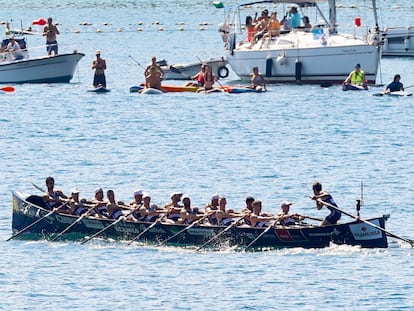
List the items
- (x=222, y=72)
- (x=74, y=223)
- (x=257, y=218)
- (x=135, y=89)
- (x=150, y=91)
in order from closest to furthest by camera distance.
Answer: (x=257, y=218) → (x=74, y=223) → (x=150, y=91) → (x=135, y=89) → (x=222, y=72)

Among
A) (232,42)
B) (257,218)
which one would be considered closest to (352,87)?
(232,42)

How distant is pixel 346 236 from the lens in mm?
33500

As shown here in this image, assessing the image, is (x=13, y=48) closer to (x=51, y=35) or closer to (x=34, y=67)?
(x=34, y=67)

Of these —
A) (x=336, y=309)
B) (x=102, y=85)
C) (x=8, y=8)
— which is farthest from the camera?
(x=8, y=8)

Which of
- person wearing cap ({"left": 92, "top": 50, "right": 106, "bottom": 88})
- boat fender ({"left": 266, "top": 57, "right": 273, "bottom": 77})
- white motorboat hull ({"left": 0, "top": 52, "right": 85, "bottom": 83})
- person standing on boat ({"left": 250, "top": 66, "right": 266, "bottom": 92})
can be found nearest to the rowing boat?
person wearing cap ({"left": 92, "top": 50, "right": 106, "bottom": 88})

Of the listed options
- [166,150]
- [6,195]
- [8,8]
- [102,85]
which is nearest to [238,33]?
[102,85]

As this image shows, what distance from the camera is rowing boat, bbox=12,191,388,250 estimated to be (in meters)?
33.5

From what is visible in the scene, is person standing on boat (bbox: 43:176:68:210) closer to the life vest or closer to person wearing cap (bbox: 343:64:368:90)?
person wearing cap (bbox: 343:64:368:90)

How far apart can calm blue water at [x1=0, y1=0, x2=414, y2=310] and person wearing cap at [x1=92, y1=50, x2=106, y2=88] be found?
0.80 metres

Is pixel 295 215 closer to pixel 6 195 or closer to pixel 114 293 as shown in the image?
pixel 114 293

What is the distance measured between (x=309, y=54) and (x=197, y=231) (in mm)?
29844

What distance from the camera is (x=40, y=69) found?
6481cm

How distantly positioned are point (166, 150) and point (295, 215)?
16793 mm

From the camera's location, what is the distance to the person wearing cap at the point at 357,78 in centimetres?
6106
